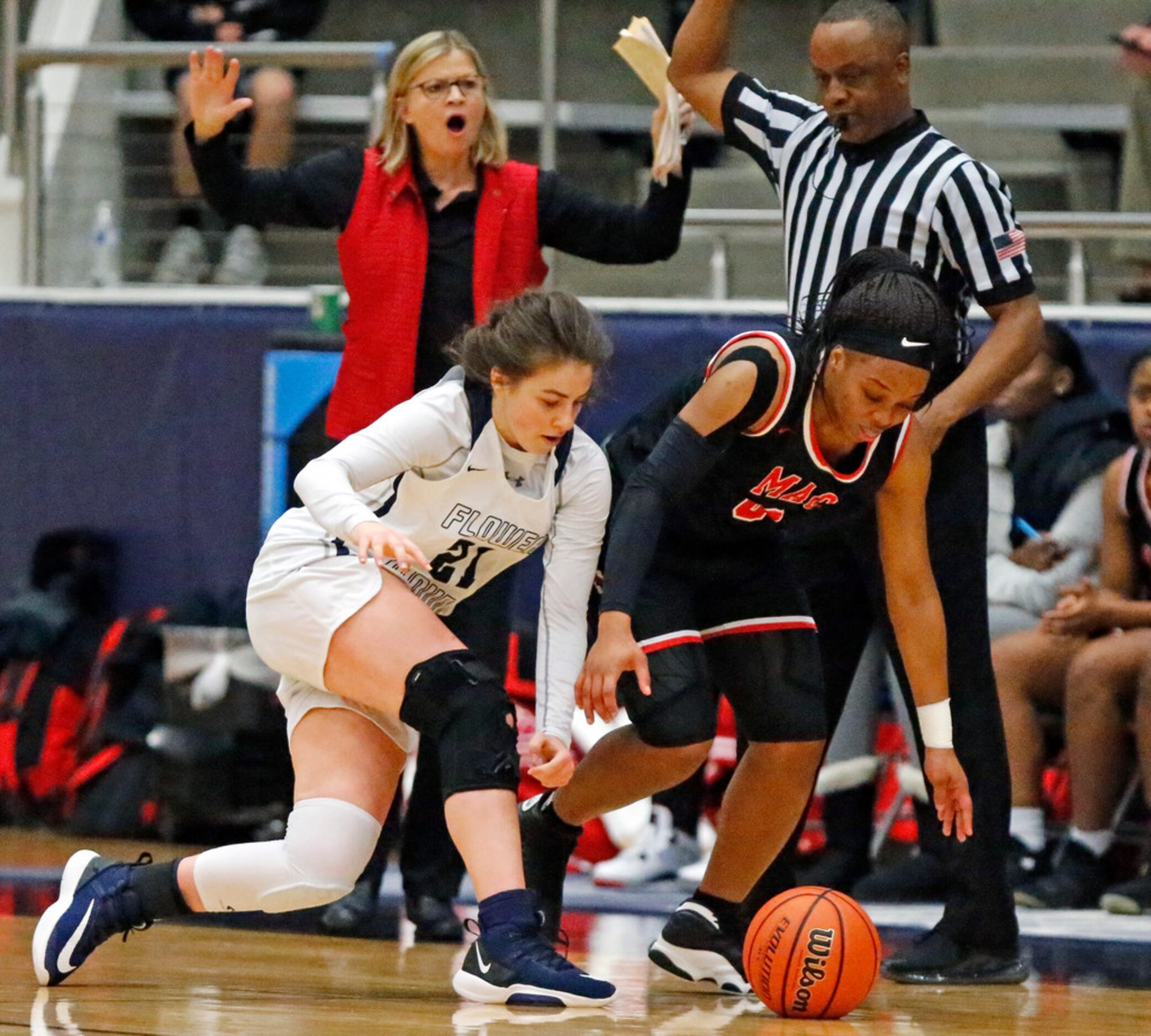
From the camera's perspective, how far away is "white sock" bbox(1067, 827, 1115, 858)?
5.50 m

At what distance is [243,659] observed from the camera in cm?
643

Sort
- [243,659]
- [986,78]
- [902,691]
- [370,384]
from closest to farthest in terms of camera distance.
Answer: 1. [902,691]
2. [370,384]
3. [243,659]
4. [986,78]

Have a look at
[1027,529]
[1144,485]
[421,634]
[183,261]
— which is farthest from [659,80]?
[183,261]

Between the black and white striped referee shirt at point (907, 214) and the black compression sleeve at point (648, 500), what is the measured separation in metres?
0.54

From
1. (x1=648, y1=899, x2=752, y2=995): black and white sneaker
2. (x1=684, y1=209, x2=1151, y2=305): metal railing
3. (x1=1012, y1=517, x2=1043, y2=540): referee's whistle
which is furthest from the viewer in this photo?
(x1=684, y1=209, x2=1151, y2=305): metal railing

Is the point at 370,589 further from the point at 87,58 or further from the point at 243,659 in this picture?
the point at 87,58

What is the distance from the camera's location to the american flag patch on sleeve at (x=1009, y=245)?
391 cm

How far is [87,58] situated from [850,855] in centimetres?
401

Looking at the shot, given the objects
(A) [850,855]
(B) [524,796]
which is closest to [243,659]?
(B) [524,796]

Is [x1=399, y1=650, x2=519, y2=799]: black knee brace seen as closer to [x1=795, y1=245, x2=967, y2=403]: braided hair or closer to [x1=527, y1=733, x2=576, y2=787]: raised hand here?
[x1=527, y1=733, x2=576, y2=787]: raised hand

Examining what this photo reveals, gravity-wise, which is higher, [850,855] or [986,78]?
[986,78]

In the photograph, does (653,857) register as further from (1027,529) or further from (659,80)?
(659,80)

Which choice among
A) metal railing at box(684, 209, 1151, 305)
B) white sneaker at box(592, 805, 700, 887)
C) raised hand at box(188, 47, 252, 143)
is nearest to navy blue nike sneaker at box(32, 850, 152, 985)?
raised hand at box(188, 47, 252, 143)

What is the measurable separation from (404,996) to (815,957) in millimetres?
751
